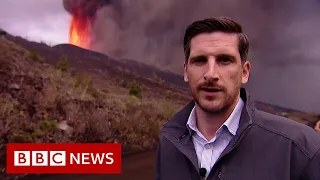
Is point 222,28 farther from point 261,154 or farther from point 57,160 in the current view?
point 57,160

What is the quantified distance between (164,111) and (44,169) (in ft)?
15.0

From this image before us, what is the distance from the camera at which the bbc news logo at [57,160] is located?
5551 mm

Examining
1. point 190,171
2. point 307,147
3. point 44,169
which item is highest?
point 307,147

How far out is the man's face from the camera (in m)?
1.01

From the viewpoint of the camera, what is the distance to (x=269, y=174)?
2.96ft

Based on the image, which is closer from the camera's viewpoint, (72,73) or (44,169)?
(44,169)

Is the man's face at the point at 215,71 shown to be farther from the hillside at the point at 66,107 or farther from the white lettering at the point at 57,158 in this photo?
the hillside at the point at 66,107

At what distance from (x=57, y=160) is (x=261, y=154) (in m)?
5.47

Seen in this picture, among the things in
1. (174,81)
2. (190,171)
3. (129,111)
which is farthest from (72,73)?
(190,171)

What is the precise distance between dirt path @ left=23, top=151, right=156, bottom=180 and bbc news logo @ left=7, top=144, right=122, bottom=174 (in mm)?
137

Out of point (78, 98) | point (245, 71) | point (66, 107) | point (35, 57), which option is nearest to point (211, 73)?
point (245, 71)

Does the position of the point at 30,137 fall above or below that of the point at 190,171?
below

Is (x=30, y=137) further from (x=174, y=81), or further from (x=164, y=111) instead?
(x=174, y=81)

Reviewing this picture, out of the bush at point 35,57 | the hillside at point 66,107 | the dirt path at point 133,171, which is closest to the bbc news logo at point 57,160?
the dirt path at point 133,171
